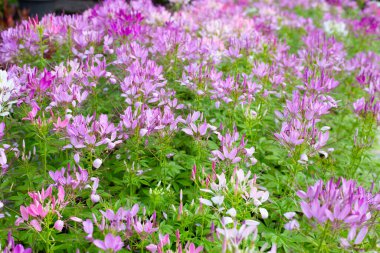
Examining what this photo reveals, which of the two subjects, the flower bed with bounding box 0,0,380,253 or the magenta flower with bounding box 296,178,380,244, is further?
the flower bed with bounding box 0,0,380,253

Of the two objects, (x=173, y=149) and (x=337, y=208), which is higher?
(x=337, y=208)

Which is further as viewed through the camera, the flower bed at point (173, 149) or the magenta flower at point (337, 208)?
the flower bed at point (173, 149)

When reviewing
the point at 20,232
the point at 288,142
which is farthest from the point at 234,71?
Result: the point at 20,232

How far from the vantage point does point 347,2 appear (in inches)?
419

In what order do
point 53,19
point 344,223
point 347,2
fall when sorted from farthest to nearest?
1. point 347,2
2. point 53,19
3. point 344,223

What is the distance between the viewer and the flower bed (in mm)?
2066

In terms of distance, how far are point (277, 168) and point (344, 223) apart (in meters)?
1.83

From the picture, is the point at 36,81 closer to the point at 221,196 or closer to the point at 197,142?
the point at 197,142

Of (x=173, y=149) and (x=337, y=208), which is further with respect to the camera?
(x=173, y=149)

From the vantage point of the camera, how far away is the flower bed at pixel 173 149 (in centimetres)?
207

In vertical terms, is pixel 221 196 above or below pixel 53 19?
below

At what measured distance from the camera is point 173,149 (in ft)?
10.2

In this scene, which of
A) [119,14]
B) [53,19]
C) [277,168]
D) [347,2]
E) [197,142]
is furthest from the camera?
[347,2]

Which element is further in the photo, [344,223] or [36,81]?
[36,81]
